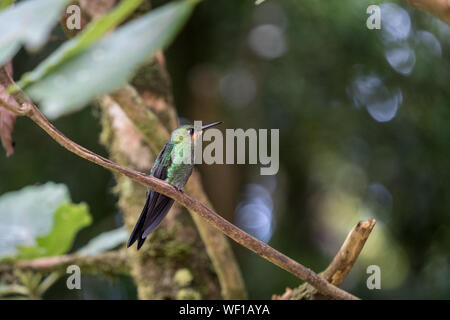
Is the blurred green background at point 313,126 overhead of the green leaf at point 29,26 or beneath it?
beneath

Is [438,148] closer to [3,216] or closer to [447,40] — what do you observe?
[447,40]

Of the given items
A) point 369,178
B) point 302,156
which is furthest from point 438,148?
point 302,156

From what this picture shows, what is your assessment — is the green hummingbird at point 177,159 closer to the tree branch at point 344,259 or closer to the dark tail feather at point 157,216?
the dark tail feather at point 157,216

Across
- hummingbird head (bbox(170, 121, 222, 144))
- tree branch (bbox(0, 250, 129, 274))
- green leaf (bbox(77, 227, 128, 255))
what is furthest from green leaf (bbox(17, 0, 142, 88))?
tree branch (bbox(0, 250, 129, 274))

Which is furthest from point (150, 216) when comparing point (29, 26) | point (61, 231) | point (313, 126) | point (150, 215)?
point (313, 126)

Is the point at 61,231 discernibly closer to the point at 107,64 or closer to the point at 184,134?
the point at 184,134

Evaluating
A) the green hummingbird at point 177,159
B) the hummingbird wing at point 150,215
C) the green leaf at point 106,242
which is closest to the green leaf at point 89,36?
the hummingbird wing at point 150,215
